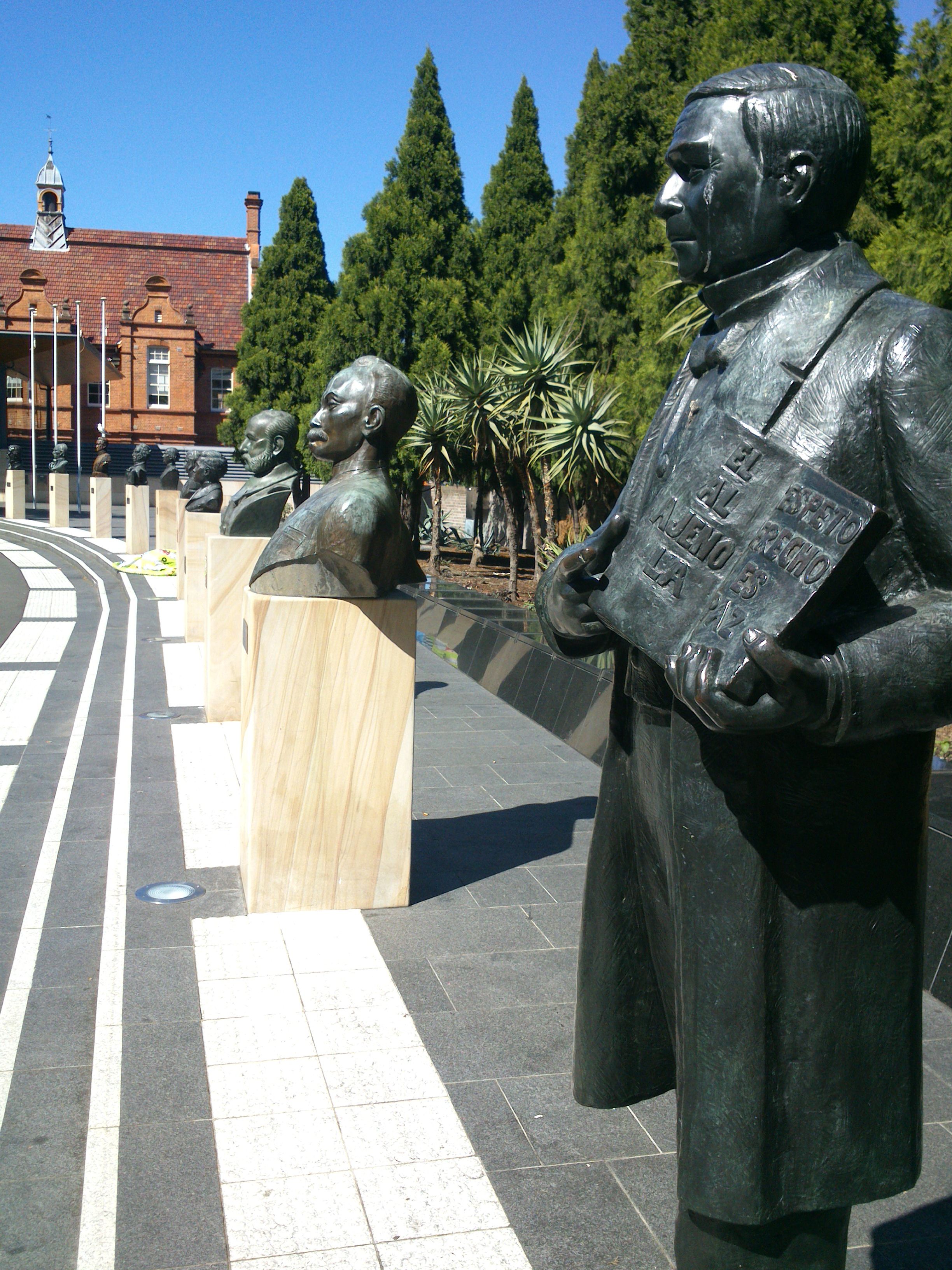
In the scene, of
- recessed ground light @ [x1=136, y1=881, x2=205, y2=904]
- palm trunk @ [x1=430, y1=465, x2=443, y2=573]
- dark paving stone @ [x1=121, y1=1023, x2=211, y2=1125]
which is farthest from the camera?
palm trunk @ [x1=430, y1=465, x2=443, y2=573]

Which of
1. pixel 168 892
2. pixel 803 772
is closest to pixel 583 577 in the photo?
pixel 803 772

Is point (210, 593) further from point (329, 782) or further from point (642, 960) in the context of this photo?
point (642, 960)

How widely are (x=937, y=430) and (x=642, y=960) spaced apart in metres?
0.99

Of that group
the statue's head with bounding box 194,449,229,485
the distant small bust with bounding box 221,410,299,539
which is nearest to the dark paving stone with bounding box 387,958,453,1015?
the distant small bust with bounding box 221,410,299,539

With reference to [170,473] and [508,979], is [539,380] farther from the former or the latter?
[508,979]

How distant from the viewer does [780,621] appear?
143 centimetres

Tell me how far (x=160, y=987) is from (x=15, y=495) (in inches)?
1182

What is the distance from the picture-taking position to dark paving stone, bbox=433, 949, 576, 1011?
13.7 feet

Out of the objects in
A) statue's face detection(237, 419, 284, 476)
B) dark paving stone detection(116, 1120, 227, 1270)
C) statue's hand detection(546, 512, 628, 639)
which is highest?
statue's face detection(237, 419, 284, 476)

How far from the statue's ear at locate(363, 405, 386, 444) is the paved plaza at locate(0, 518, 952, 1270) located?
2.06m

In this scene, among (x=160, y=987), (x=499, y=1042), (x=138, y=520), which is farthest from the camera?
(x=138, y=520)

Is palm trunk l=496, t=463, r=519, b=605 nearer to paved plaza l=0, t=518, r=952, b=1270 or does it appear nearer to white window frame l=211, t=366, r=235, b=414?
paved plaza l=0, t=518, r=952, b=1270

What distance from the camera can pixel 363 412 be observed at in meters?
5.07

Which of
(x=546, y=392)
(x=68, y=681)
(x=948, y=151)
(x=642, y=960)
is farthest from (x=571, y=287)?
(x=642, y=960)
